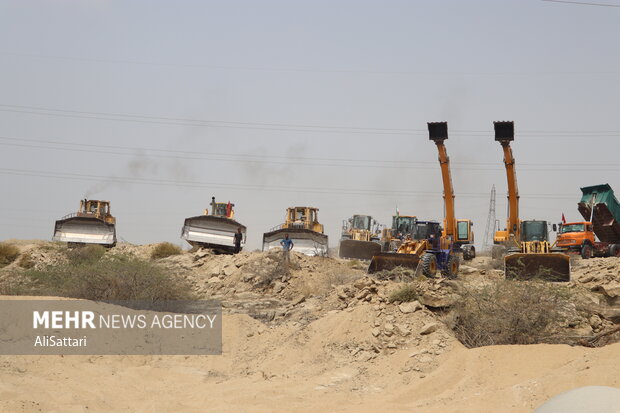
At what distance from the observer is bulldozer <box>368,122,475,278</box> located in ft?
65.8

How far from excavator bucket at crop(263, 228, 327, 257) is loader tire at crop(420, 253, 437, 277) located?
8824 mm

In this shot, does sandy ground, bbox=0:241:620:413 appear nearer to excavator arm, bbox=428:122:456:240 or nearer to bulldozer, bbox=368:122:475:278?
bulldozer, bbox=368:122:475:278

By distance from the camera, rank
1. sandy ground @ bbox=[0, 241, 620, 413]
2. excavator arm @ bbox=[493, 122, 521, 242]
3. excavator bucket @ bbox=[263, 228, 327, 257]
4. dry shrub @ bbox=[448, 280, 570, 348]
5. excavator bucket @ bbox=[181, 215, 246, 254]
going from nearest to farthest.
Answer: sandy ground @ bbox=[0, 241, 620, 413] → dry shrub @ bbox=[448, 280, 570, 348] → excavator arm @ bbox=[493, 122, 521, 242] → excavator bucket @ bbox=[181, 215, 246, 254] → excavator bucket @ bbox=[263, 228, 327, 257]

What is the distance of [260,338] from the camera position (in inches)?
592

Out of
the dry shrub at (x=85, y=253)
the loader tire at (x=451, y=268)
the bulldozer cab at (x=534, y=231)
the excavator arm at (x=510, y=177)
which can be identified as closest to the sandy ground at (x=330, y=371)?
the loader tire at (x=451, y=268)

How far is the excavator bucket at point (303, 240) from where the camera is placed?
28.3 metres

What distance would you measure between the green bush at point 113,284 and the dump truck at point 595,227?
1869 cm

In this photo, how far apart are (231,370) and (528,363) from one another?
6085mm

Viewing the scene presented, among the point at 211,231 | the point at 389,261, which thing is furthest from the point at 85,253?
the point at 389,261

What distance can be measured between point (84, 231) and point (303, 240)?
10531mm

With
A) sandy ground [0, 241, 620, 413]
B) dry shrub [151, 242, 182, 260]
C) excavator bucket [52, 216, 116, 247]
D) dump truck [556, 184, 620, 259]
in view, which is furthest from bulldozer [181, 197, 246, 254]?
dump truck [556, 184, 620, 259]

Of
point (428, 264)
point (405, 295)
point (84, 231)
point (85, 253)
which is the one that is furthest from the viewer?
point (84, 231)

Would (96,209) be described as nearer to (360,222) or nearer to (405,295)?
(360,222)

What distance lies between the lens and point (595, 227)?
29641mm
